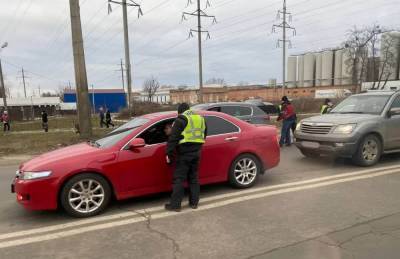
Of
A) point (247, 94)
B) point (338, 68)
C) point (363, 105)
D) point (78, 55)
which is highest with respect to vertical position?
point (338, 68)

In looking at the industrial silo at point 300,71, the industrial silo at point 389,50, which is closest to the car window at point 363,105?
the industrial silo at point 389,50

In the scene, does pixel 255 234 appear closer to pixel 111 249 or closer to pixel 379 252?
pixel 379 252

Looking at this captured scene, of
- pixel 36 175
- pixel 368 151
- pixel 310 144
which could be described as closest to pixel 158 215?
pixel 36 175

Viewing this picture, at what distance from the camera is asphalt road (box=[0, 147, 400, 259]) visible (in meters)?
4.04

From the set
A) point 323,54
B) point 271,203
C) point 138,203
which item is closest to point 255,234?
point 271,203

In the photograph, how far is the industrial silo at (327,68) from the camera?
86500mm

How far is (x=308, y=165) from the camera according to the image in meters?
8.49

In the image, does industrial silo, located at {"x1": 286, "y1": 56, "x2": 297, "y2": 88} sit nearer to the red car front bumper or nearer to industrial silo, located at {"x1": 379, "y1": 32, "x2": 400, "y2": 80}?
industrial silo, located at {"x1": 379, "y1": 32, "x2": 400, "y2": 80}

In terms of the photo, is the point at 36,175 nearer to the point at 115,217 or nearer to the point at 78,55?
the point at 115,217

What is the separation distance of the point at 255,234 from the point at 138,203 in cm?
209

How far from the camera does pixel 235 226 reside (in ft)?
15.5

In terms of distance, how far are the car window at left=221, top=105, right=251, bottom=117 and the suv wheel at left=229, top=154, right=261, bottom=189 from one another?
188 inches

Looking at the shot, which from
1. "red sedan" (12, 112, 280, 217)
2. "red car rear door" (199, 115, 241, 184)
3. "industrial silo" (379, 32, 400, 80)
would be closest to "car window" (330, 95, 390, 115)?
"red sedan" (12, 112, 280, 217)

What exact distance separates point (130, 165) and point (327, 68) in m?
88.6
